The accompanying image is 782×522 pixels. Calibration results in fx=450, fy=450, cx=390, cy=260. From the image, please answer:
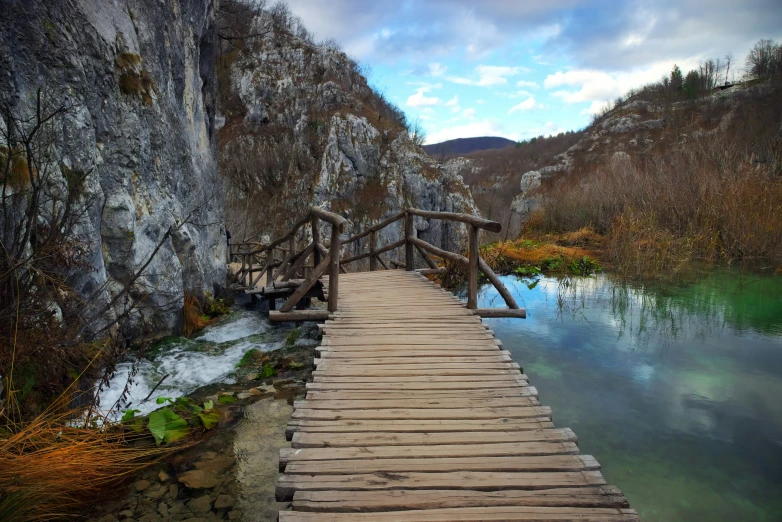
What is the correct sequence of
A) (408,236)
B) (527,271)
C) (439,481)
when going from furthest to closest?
(527,271) → (408,236) → (439,481)

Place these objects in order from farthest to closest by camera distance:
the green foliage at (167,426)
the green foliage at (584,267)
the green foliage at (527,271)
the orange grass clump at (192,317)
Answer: the green foliage at (527,271), the green foliage at (584,267), the orange grass clump at (192,317), the green foliage at (167,426)

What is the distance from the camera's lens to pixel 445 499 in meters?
2.23

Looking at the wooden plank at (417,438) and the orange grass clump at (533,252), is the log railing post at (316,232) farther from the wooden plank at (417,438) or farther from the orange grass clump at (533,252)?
the orange grass clump at (533,252)

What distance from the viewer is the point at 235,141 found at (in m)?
35.8

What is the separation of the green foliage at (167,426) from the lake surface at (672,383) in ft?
11.8

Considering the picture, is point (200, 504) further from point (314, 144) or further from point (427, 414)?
point (314, 144)

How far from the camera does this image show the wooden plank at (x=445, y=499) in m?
2.18

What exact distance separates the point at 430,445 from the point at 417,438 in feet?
0.33

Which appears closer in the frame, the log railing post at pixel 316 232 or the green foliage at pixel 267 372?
the green foliage at pixel 267 372

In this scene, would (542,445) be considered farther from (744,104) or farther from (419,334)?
(744,104)

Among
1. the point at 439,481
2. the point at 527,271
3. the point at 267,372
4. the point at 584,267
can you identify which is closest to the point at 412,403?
the point at 439,481

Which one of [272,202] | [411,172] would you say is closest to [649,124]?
[411,172]

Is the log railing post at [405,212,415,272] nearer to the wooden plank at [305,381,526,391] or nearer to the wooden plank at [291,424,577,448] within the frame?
the wooden plank at [305,381,526,391]

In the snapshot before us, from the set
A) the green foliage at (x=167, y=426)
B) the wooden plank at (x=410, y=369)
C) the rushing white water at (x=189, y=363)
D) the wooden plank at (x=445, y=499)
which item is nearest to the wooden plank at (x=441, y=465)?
the wooden plank at (x=445, y=499)
